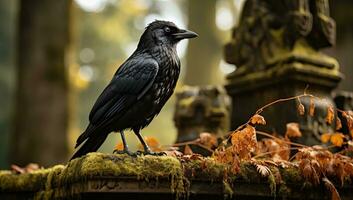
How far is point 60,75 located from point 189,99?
368 centimetres

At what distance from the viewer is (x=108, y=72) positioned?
32.3 meters

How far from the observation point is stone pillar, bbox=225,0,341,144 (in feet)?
20.5

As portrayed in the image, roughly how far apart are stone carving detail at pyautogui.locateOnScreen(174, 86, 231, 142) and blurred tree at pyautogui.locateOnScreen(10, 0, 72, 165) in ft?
10.8

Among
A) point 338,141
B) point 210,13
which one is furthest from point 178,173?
point 210,13

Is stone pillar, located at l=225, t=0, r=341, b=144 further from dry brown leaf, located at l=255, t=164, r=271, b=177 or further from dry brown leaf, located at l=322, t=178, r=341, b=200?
dry brown leaf, located at l=255, t=164, r=271, b=177

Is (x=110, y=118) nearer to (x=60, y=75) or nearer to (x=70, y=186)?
(x=70, y=186)

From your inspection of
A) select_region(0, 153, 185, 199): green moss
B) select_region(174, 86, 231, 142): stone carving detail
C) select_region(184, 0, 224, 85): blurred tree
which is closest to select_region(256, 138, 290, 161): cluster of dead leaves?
select_region(0, 153, 185, 199): green moss

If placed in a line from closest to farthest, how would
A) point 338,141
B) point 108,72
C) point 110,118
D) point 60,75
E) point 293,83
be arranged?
point 110,118, point 338,141, point 293,83, point 60,75, point 108,72

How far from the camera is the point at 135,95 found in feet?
14.7

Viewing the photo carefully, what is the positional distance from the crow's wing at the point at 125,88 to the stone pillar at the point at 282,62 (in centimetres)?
208

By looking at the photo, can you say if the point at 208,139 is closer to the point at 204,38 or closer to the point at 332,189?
the point at 332,189

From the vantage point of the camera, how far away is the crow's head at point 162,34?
4727 mm

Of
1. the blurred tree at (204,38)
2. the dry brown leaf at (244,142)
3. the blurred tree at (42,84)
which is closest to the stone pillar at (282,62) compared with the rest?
the dry brown leaf at (244,142)

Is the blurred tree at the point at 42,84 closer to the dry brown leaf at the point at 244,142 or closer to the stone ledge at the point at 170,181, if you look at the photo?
the stone ledge at the point at 170,181
